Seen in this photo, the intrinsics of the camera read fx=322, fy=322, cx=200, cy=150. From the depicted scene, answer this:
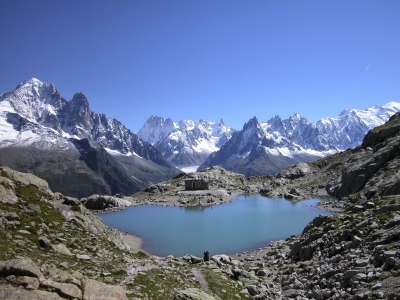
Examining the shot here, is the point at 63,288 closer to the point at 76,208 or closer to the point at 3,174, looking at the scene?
the point at 3,174

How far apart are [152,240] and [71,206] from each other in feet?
82.7

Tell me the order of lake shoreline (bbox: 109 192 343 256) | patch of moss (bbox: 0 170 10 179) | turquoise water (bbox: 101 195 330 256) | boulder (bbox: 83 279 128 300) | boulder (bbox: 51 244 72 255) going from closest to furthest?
boulder (bbox: 83 279 128 300), boulder (bbox: 51 244 72 255), patch of moss (bbox: 0 170 10 179), lake shoreline (bbox: 109 192 343 256), turquoise water (bbox: 101 195 330 256)

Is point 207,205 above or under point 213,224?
above

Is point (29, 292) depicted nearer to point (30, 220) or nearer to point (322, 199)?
point (30, 220)

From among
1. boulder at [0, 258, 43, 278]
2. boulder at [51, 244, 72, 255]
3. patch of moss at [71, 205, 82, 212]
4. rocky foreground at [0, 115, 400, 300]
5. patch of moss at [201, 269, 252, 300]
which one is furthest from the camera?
patch of moss at [71, 205, 82, 212]

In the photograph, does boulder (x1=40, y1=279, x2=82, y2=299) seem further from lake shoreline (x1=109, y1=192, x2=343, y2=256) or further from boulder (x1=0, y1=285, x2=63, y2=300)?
lake shoreline (x1=109, y1=192, x2=343, y2=256)

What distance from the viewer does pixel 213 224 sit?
70.2 metres

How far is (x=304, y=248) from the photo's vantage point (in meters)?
34.1

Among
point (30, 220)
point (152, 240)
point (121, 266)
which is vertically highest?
point (30, 220)

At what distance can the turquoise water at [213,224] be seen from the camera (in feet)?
172

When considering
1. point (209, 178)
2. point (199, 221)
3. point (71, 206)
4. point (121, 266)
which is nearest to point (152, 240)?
point (199, 221)

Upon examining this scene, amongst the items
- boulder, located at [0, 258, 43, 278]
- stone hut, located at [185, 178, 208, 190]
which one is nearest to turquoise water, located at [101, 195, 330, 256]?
stone hut, located at [185, 178, 208, 190]

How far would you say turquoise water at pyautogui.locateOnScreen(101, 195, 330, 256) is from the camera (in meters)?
52.5

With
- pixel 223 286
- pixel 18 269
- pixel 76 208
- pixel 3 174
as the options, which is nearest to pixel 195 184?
pixel 76 208
